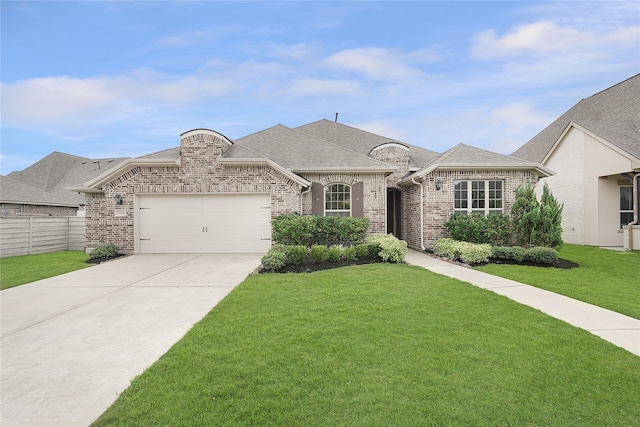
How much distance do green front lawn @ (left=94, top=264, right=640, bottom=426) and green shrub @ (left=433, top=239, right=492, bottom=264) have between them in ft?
15.5

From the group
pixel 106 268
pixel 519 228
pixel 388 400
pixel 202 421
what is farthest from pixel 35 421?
pixel 519 228

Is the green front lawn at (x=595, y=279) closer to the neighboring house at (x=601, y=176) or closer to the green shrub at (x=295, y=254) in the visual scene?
the neighboring house at (x=601, y=176)

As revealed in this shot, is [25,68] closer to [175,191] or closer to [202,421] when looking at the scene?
[175,191]

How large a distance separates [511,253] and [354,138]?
1019 cm

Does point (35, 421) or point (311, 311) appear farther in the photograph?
point (311, 311)

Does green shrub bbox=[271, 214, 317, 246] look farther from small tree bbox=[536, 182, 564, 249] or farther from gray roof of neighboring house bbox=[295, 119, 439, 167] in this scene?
small tree bbox=[536, 182, 564, 249]

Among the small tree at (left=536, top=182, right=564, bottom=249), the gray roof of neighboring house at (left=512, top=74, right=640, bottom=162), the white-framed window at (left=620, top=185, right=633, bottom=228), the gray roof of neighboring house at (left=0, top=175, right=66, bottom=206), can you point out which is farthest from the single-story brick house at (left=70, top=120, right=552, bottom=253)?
the gray roof of neighboring house at (left=0, top=175, right=66, bottom=206)

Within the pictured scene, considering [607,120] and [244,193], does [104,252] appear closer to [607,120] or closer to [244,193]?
[244,193]

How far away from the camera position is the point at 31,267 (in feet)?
31.9

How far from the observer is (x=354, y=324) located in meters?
4.36

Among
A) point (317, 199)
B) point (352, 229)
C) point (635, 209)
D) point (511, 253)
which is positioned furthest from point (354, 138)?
point (635, 209)

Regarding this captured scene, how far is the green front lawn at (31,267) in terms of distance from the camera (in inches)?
311

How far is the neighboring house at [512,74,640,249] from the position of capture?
13109mm

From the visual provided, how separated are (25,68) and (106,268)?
7.94 metres
